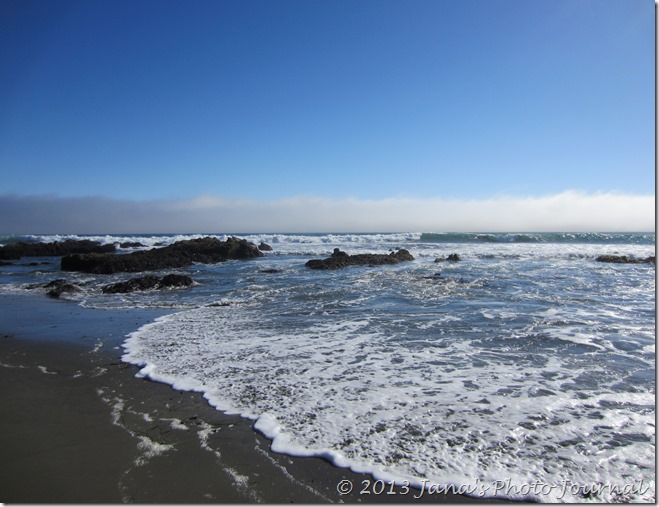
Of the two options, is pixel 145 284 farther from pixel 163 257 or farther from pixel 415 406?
pixel 415 406

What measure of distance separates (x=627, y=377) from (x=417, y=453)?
11.7ft

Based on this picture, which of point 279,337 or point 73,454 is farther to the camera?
point 279,337

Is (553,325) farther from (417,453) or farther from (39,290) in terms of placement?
(39,290)

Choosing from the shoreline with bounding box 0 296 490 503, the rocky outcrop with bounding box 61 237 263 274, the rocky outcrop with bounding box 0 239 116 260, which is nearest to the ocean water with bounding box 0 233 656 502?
the shoreline with bounding box 0 296 490 503

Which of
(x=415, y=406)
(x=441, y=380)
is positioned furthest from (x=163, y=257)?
(x=415, y=406)

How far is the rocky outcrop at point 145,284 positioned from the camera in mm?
12602

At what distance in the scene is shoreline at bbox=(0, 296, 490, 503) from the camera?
2.78m

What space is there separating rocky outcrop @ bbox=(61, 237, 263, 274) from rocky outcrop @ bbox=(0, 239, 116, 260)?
38.8 feet

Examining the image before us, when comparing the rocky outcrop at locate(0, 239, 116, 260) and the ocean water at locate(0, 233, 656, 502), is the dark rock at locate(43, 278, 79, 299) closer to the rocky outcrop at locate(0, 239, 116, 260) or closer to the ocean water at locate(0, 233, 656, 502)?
the ocean water at locate(0, 233, 656, 502)

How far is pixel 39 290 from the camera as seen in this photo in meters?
12.9

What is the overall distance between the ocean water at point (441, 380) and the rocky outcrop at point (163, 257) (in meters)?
Answer: 8.60

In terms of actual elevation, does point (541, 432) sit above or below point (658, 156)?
below

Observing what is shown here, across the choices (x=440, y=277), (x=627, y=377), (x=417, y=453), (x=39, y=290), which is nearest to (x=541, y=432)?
(x=417, y=453)

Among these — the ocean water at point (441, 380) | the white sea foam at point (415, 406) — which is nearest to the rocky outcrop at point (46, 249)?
the ocean water at point (441, 380)
